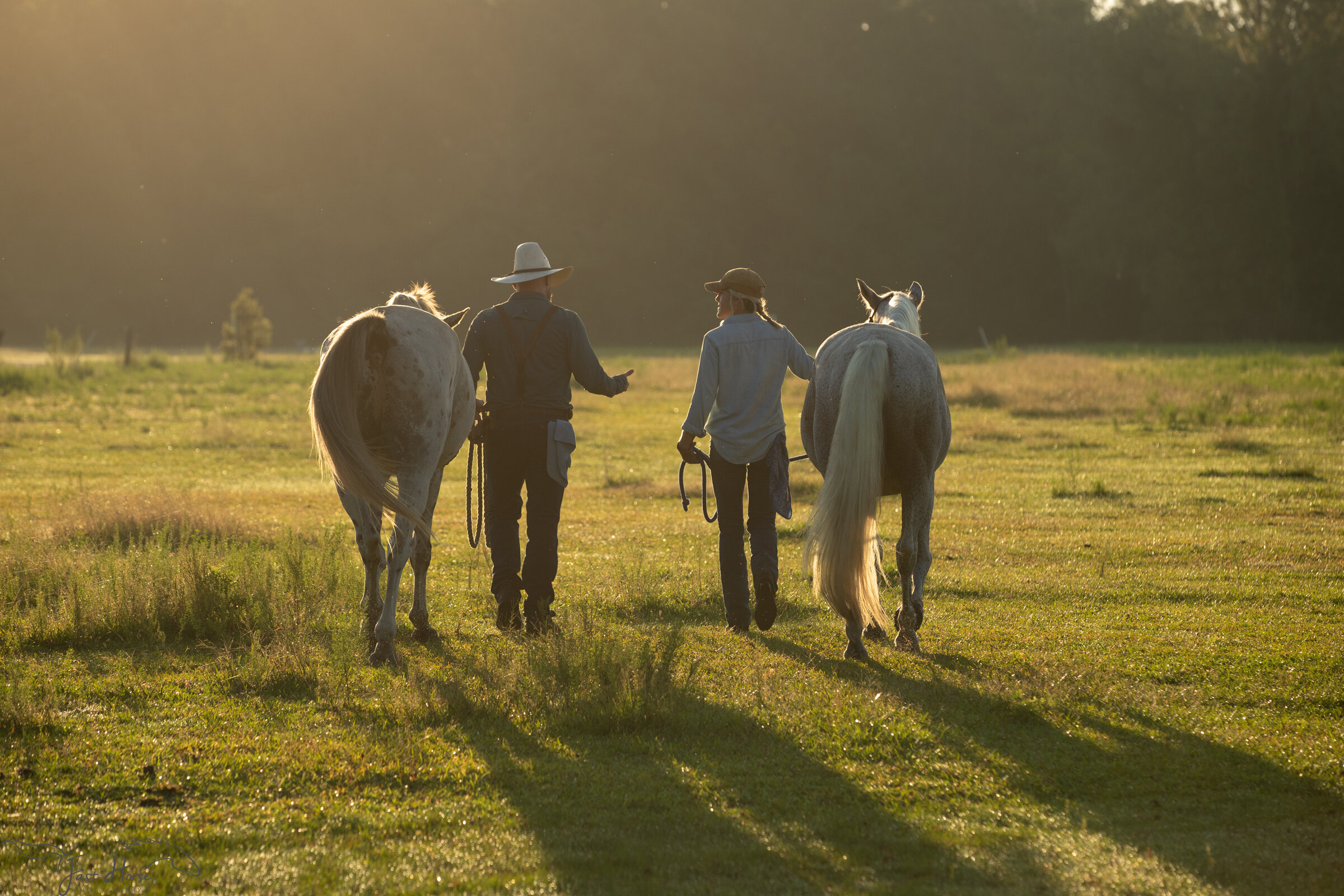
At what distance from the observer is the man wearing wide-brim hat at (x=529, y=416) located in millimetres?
6152

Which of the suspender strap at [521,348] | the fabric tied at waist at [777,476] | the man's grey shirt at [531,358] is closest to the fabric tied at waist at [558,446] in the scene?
the man's grey shirt at [531,358]

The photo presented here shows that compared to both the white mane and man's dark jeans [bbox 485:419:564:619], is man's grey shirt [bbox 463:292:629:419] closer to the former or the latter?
man's dark jeans [bbox 485:419:564:619]

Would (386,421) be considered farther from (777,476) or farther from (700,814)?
(700,814)

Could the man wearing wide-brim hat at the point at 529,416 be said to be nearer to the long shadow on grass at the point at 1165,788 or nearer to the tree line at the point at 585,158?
the long shadow on grass at the point at 1165,788

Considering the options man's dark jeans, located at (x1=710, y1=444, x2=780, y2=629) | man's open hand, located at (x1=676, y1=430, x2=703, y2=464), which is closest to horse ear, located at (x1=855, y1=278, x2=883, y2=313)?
man's dark jeans, located at (x1=710, y1=444, x2=780, y2=629)

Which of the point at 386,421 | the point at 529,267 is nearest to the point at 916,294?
the point at 529,267

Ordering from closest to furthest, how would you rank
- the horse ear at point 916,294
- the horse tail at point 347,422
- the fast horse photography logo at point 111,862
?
the fast horse photography logo at point 111,862 → the horse tail at point 347,422 → the horse ear at point 916,294

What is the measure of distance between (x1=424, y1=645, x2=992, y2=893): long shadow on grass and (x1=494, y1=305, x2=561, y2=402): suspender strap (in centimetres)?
201

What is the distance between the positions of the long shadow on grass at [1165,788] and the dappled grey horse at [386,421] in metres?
2.52

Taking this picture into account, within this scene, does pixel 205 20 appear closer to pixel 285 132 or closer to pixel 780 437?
pixel 285 132

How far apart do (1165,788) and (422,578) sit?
4001mm

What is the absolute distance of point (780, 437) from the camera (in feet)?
20.5

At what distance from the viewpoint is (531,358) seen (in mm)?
6168

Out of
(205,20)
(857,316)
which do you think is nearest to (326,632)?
(857,316)
